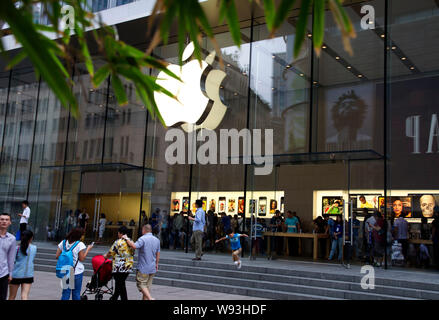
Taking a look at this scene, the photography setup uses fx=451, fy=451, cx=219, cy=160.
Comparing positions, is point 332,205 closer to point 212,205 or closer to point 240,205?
point 240,205

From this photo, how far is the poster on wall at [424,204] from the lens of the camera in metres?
12.6

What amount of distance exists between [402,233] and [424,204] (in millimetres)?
1093

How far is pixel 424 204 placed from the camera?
12.8m

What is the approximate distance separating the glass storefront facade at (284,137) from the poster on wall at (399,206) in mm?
43

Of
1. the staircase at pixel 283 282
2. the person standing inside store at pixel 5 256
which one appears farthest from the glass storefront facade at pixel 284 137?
the person standing inside store at pixel 5 256

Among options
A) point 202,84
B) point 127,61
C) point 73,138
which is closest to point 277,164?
point 202,84

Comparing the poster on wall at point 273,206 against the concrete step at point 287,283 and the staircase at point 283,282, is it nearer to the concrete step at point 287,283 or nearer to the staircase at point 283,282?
the staircase at point 283,282

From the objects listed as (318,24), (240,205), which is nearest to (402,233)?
(240,205)

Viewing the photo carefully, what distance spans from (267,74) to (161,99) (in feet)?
15.3

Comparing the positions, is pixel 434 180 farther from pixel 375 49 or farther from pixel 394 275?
pixel 375 49

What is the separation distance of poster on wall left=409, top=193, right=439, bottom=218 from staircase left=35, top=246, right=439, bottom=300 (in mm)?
1934

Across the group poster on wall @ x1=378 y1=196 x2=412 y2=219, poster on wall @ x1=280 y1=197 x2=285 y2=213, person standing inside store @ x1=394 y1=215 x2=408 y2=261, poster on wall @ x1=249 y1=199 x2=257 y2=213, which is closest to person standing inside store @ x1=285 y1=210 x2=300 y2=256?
poster on wall @ x1=280 y1=197 x2=285 y2=213

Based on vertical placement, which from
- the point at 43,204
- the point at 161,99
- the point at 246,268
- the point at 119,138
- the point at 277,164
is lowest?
the point at 246,268

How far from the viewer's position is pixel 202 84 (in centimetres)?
1728
